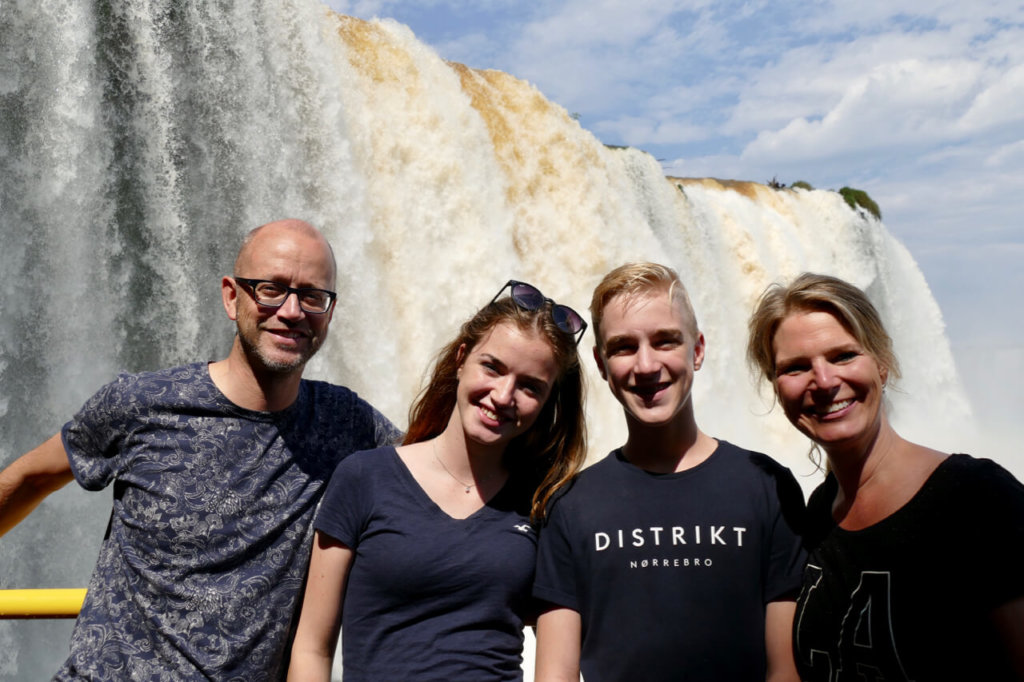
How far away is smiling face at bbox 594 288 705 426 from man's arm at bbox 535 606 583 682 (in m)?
0.40

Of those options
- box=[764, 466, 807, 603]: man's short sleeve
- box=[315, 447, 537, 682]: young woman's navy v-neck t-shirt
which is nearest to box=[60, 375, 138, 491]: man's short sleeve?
box=[315, 447, 537, 682]: young woman's navy v-neck t-shirt

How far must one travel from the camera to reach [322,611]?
1712mm

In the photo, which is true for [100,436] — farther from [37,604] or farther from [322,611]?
[322,611]

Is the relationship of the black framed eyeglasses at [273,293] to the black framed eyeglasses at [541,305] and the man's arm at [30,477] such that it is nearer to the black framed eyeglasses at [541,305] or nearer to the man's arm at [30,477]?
the black framed eyeglasses at [541,305]

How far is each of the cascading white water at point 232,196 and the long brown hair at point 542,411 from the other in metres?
4.57

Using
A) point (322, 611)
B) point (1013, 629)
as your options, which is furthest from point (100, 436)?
point (1013, 629)

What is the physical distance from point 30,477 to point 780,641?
1.64m

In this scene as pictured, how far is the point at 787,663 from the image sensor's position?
1.58 m

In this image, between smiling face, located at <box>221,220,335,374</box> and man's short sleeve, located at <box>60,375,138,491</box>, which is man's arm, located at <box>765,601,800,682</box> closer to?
smiling face, located at <box>221,220,335,374</box>

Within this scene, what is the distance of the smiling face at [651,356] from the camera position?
171 cm

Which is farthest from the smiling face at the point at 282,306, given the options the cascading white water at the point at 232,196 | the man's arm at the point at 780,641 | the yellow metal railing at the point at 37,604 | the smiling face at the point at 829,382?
the cascading white water at the point at 232,196

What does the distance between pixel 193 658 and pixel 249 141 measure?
20.2 ft

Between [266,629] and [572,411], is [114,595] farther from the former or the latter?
[572,411]

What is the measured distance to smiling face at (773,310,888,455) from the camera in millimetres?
1603
